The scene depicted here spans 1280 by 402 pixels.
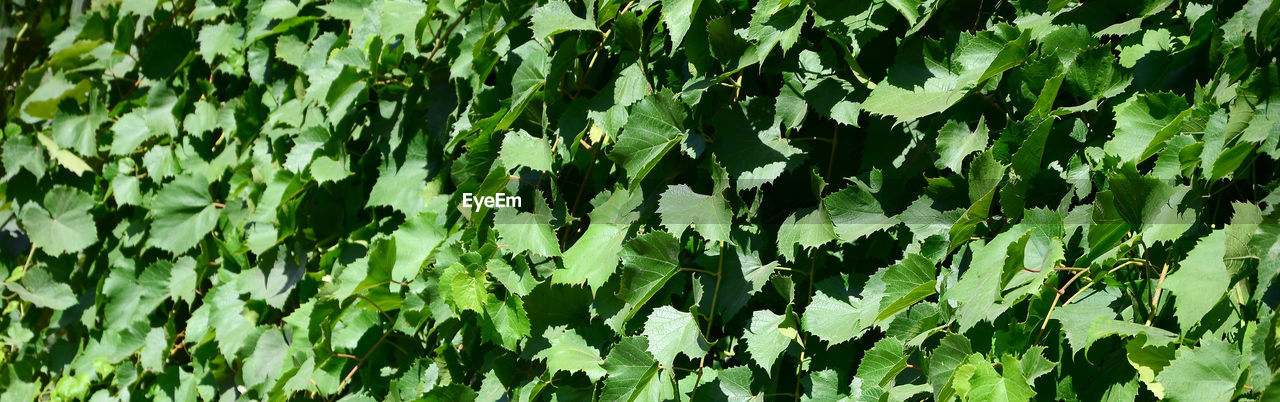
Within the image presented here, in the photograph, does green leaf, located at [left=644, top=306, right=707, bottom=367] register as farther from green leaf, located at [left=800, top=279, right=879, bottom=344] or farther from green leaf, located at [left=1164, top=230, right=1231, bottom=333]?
green leaf, located at [left=1164, top=230, right=1231, bottom=333]

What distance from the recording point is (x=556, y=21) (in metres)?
1.61

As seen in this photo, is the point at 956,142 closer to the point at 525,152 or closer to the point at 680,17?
the point at 680,17

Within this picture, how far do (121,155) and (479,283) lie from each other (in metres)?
1.91

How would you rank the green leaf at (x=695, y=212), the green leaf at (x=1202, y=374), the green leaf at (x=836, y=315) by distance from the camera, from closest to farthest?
1. the green leaf at (x=1202, y=374)
2. the green leaf at (x=836, y=315)
3. the green leaf at (x=695, y=212)

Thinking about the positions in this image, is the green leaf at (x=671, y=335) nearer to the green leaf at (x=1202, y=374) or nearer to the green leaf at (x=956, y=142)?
the green leaf at (x=956, y=142)

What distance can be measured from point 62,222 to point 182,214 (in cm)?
83

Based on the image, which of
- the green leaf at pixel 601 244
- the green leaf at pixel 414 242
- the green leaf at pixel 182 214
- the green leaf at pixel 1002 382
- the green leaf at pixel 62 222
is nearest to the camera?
the green leaf at pixel 1002 382

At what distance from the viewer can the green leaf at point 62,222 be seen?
10.3ft

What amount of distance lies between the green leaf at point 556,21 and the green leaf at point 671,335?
0.50m

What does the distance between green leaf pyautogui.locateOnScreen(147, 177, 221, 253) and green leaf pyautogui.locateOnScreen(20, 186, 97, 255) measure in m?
0.63

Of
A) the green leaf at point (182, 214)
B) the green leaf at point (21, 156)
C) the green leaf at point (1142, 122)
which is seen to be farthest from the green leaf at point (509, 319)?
the green leaf at point (21, 156)

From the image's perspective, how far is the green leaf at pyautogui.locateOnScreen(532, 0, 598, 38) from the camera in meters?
1.57

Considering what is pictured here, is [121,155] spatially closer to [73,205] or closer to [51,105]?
[73,205]

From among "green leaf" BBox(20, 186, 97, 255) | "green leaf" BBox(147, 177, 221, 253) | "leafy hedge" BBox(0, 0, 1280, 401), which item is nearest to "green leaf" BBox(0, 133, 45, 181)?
"green leaf" BBox(20, 186, 97, 255)
